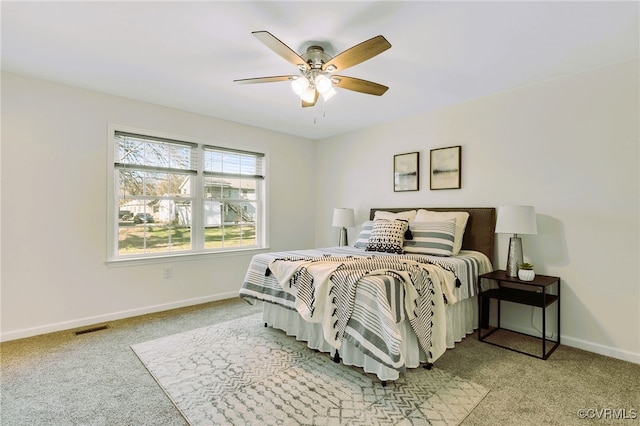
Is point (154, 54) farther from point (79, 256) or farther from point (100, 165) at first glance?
point (79, 256)

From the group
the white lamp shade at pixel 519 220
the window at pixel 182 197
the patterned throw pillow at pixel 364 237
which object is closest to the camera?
the white lamp shade at pixel 519 220

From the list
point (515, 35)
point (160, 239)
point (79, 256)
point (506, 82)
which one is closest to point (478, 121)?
point (506, 82)

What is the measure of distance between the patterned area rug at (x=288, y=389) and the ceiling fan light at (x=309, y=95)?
209 cm

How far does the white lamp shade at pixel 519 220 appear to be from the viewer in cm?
273

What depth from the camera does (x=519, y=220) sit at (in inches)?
109

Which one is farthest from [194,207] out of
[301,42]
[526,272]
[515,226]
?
[526,272]

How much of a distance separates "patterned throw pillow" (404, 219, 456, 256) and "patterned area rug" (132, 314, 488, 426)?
1.19 metres

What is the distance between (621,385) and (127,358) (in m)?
3.63

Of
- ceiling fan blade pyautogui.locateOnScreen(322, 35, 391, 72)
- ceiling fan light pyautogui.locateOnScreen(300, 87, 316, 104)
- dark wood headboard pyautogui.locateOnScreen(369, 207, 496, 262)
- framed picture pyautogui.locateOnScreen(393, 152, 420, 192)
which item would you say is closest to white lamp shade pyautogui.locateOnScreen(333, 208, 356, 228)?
framed picture pyautogui.locateOnScreen(393, 152, 420, 192)

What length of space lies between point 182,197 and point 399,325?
3081mm

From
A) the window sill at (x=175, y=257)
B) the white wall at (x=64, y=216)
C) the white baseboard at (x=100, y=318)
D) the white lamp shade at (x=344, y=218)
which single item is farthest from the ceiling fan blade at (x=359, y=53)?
the white baseboard at (x=100, y=318)

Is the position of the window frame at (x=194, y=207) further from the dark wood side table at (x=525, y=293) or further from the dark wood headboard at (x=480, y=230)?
the dark wood side table at (x=525, y=293)

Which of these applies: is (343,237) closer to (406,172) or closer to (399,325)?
(406,172)

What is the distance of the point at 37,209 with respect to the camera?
Result: 118 inches
